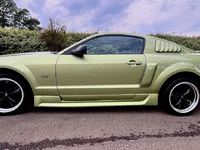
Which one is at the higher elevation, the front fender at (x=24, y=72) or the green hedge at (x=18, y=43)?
the green hedge at (x=18, y=43)

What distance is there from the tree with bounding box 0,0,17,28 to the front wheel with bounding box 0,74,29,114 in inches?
1304

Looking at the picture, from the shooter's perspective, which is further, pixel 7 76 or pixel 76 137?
pixel 7 76

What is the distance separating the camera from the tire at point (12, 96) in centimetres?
240

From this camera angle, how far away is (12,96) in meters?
2.43

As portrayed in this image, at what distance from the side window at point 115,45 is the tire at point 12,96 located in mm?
1271

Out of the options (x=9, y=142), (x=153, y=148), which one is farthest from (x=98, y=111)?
(x=9, y=142)

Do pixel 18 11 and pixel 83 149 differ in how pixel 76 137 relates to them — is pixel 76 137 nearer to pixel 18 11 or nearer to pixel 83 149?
pixel 83 149

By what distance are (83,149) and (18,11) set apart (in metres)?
37.4

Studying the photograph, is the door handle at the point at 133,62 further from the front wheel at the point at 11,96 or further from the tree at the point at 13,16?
the tree at the point at 13,16

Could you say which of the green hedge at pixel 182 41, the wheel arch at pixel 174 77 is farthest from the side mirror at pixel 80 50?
the green hedge at pixel 182 41

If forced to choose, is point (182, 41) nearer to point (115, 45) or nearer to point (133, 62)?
point (115, 45)

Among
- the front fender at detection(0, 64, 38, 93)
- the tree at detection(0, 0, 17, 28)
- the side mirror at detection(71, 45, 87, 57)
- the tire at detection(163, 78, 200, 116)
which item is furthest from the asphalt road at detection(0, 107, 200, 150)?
the tree at detection(0, 0, 17, 28)

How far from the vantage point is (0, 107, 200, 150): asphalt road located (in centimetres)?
166

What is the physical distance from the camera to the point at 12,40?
781 cm
